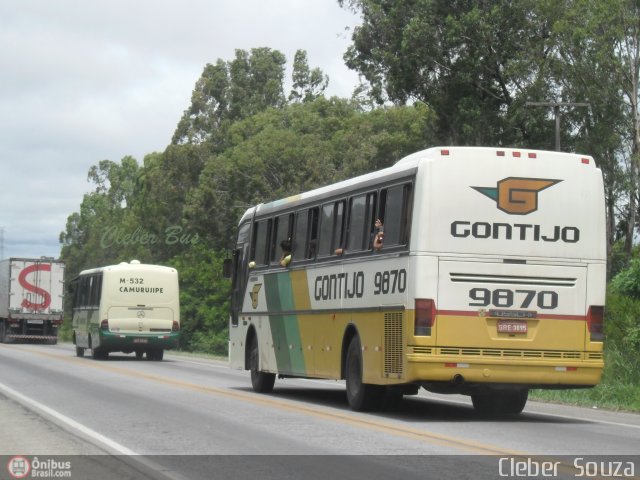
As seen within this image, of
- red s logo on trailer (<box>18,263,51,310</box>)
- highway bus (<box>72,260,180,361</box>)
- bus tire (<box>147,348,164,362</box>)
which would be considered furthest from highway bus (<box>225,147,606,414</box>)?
red s logo on trailer (<box>18,263,51,310</box>)

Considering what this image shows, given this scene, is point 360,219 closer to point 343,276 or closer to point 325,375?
point 343,276

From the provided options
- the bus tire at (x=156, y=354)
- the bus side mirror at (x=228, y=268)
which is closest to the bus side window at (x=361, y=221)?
the bus side mirror at (x=228, y=268)

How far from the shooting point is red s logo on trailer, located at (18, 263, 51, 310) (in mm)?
61281

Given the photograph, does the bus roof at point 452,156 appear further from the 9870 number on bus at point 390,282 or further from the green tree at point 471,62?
the green tree at point 471,62

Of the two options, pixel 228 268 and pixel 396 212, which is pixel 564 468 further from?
pixel 228 268

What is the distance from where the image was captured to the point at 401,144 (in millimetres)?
69062

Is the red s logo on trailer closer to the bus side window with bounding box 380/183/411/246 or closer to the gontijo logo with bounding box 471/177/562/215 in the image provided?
the bus side window with bounding box 380/183/411/246

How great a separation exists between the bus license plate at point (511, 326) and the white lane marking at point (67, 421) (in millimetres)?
5312

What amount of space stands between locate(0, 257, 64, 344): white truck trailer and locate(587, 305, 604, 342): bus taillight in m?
46.9

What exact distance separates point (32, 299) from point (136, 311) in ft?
74.4

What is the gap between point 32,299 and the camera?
6147cm

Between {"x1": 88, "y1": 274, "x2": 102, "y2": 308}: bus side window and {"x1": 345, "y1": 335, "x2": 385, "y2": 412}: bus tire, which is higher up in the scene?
{"x1": 88, "y1": 274, "x2": 102, "y2": 308}: bus side window

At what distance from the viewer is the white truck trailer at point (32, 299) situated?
61062 mm

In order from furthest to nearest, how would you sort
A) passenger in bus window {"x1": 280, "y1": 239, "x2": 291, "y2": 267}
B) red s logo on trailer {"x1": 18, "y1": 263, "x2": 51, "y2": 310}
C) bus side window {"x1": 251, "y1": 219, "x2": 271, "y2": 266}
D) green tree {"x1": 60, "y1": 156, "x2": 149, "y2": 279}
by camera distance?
green tree {"x1": 60, "y1": 156, "x2": 149, "y2": 279} < red s logo on trailer {"x1": 18, "y1": 263, "x2": 51, "y2": 310} < bus side window {"x1": 251, "y1": 219, "x2": 271, "y2": 266} < passenger in bus window {"x1": 280, "y1": 239, "x2": 291, "y2": 267}
